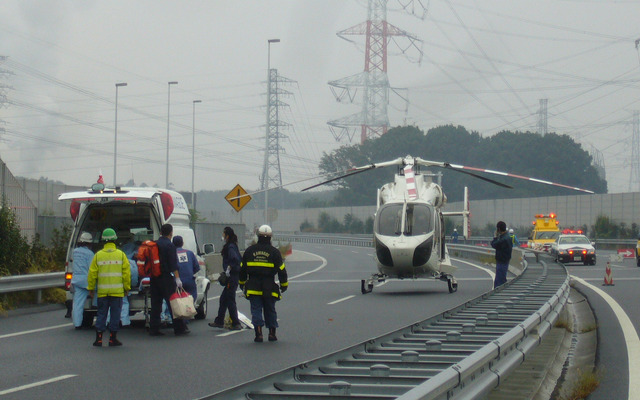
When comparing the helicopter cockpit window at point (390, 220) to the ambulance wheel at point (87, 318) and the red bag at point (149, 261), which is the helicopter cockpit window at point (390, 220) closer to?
the ambulance wheel at point (87, 318)

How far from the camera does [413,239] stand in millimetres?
25422

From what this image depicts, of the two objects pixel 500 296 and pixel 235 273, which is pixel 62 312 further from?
pixel 500 296

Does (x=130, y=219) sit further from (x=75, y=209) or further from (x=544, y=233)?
(x=544, y=233)

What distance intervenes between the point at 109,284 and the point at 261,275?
221 centimetres

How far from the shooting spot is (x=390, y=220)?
26266 mm

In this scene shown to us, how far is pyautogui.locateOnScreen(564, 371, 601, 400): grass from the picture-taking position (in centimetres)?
973

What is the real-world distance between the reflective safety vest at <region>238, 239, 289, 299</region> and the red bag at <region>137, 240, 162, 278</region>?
160 centimetres

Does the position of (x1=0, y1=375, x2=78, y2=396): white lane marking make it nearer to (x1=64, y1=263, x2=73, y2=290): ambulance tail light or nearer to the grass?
(x1=64, y1=263, x2=73, y2=290): ambulance tail light

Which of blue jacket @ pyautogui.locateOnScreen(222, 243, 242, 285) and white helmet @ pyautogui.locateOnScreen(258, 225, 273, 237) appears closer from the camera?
white helmet @ pyautogui.locateOnScreen(258, 225, 273, 237)

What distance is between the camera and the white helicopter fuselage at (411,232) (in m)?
25.4

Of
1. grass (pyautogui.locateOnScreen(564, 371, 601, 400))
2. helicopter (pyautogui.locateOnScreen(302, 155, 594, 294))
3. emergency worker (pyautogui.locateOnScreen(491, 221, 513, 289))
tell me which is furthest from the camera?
helicopter (pyautogui.locateOnScreen(302, 155, 594, 294))

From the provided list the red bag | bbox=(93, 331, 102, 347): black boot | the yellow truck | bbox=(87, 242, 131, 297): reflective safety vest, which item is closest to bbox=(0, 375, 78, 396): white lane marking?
bbox=(93, 331, 102, 347): black boot

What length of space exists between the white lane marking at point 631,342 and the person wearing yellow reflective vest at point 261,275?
4973 mm

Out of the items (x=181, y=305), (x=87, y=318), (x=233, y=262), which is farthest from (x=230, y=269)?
(x=87, y=318)
